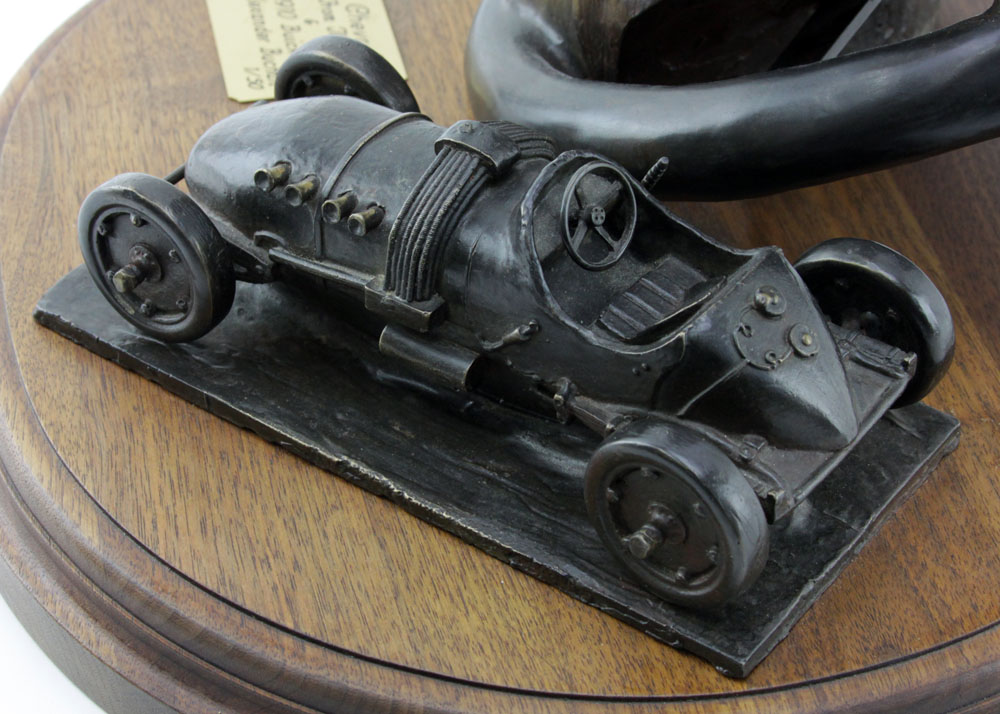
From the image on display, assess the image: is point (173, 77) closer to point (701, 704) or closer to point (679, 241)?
point (679, 241)

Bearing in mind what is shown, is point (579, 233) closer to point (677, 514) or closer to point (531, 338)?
point (531, 338)

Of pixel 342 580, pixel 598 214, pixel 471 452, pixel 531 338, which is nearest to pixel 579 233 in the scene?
pixel 598 214

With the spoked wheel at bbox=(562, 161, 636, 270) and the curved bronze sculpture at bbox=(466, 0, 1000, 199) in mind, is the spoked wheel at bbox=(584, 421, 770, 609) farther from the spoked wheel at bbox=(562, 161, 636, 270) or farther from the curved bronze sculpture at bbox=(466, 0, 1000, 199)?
the curved bronze sculpture at bbox=(466, 0, 1000, 199)

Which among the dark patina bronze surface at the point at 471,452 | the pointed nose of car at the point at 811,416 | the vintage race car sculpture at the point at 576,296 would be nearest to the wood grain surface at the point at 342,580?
the dark patina bronze surface at the point at 471,452

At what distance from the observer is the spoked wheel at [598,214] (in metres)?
1.92

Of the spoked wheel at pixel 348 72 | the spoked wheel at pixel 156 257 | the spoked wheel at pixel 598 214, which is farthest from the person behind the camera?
the spoked wheel at pixel 348 72

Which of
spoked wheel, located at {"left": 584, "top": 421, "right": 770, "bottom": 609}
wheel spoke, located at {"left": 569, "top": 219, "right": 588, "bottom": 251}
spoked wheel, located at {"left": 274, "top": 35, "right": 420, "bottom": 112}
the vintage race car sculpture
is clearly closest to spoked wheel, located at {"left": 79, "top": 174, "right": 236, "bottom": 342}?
the vintage race car sculpture

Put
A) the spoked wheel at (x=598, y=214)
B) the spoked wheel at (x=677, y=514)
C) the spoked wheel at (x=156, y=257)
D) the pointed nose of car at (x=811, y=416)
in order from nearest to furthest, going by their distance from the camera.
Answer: the spoked wheel at (x=677, y=514)
the pointed nose of car at (x=811, y=416)
the spoked wheel at (x=598, y=214)
the spoked wheel at (x=156, y=257)

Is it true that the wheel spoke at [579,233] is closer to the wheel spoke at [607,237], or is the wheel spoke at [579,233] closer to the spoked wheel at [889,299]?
the wheel spoke at [607,237]

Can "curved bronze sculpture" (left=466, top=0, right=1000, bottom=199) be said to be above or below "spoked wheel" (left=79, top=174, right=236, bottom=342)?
below

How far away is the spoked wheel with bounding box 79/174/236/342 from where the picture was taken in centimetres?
204

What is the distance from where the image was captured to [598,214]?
1932 mm

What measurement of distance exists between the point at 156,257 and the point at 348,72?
1.47 ft

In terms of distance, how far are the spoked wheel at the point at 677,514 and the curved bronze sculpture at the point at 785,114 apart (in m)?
0.51
